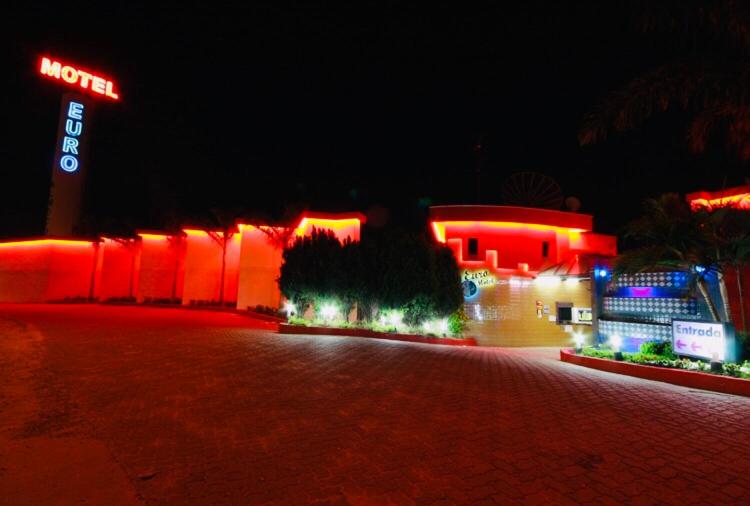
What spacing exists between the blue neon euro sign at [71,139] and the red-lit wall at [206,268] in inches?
649

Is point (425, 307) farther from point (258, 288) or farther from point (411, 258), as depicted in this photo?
point (258, 288)

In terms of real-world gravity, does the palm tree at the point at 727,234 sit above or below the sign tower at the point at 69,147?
below

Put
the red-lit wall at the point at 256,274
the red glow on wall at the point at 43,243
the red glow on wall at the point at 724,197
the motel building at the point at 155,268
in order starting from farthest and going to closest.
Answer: the red glow on wall at the point at 43,243, the motel building at the point at 155,268, the red-lit wall at the point at 256,274, the red glow on wall at the point at 724,197

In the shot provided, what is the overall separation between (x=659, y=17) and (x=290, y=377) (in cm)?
849

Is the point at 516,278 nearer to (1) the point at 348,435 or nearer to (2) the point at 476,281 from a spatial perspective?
(2) the point at 476,281

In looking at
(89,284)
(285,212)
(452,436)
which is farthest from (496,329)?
(89,284)

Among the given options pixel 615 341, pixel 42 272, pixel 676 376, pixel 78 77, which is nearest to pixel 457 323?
pixel 615 341

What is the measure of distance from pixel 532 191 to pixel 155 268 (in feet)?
83.2

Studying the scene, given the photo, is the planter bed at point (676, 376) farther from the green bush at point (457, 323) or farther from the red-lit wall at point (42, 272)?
the red-lit wall at point (42, 272)

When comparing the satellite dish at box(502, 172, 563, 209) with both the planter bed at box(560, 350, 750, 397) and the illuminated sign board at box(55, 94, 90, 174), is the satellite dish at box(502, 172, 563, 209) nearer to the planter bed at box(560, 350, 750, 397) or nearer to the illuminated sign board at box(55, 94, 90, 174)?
the planter bed at box(560, 350, 750, 397)

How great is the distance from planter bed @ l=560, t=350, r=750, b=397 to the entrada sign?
0.66 m

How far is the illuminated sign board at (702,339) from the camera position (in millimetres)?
8336

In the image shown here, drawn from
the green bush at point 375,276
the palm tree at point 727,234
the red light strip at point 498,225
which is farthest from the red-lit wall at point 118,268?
the palm tree at point 727,234

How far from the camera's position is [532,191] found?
25.6 m
